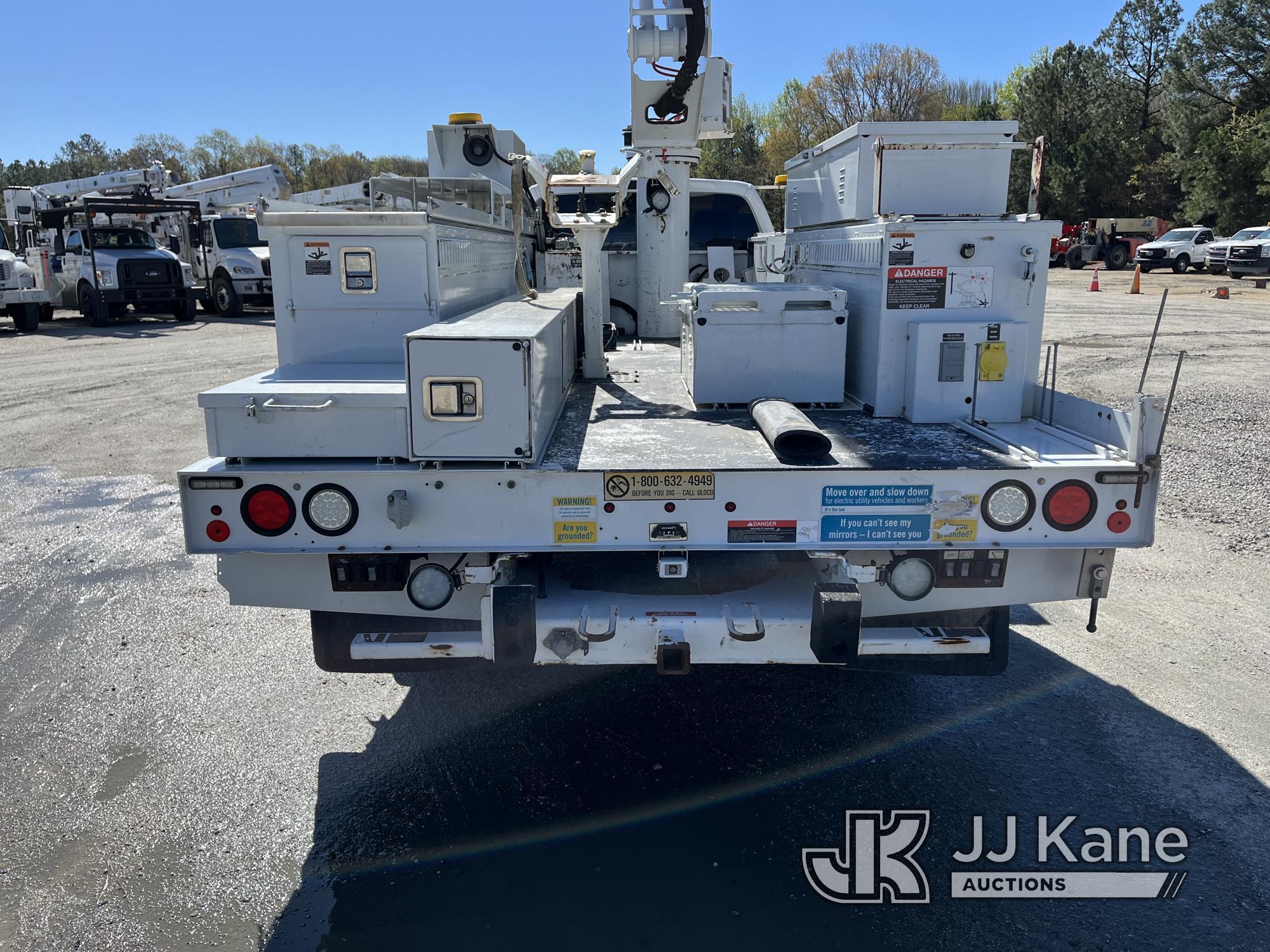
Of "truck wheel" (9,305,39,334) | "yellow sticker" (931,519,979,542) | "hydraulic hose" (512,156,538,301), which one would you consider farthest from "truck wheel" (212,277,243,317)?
"yellow sticker" (931,519,979,542)

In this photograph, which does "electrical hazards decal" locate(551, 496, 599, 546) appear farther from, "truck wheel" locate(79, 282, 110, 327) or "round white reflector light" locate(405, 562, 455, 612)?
"truck wheel" locate(79, 282, 110, 327)

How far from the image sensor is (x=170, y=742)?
13.1 ft

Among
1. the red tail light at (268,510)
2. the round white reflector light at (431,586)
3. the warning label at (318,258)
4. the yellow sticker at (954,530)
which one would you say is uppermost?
the warning label at (318,258)

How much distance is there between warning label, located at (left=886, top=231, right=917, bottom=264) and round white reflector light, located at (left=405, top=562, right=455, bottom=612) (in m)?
2.29

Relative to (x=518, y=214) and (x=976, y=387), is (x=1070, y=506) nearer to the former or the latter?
(x=976, y=387)

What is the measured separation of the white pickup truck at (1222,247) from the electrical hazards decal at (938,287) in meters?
Result: 35.6

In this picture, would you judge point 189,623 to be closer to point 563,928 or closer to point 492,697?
point 492,697

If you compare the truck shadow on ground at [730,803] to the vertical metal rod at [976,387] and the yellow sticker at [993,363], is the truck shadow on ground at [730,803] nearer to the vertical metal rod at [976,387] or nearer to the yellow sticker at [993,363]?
the vertical metal rod at [976,387]

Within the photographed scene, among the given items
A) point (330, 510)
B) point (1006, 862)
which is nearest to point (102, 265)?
point (330, 510)

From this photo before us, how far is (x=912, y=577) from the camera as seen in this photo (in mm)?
3428

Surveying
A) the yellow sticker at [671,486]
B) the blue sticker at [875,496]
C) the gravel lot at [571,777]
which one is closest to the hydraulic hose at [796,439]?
the blue sticker at [875,496]

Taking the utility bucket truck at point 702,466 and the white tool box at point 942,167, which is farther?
the white tool box at point 942,167

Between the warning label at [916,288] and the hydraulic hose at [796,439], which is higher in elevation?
the warning label at [916,288]

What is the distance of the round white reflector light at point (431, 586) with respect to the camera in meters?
3.43
